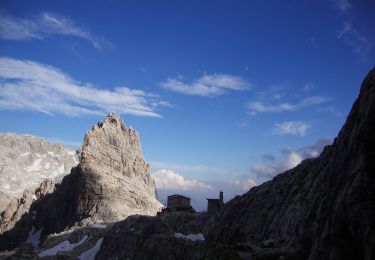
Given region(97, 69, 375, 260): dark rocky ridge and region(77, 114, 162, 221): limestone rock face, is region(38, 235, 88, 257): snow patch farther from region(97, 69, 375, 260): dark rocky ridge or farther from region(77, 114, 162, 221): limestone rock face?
region(97, 69, 375, 260): dark rocky ridge

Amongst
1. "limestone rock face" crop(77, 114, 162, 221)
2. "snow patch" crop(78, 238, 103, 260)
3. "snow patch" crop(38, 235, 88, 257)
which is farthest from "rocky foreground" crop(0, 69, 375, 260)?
"limestone rock face" crop(77, 114, 162, 221)

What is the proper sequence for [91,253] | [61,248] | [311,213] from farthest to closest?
[61,248] → [91,253] → [311,213]

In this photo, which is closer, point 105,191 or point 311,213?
point 311,213

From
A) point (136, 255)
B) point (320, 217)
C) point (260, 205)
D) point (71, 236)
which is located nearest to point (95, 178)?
point (71, 236)

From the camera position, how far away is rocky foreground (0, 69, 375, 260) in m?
30.0

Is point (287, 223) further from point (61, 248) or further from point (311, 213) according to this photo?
point (61, 248)

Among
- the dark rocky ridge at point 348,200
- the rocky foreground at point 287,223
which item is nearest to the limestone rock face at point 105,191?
the rocky foreground at point 287,223

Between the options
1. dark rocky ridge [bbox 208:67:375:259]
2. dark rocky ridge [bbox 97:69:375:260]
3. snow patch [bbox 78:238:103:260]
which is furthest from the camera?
snow patch [bbox 78:238:103:260]

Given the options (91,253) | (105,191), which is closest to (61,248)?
(91,253)

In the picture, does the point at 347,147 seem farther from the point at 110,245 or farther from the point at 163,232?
the point at 110,245

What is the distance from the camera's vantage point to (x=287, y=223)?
5294 centimetres

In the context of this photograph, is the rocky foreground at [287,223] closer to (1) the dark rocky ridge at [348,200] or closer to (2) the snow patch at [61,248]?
(1) the dark rocky ridge at [348,200]

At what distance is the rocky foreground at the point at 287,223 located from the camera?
30047 mm

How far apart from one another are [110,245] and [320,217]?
83.7m
